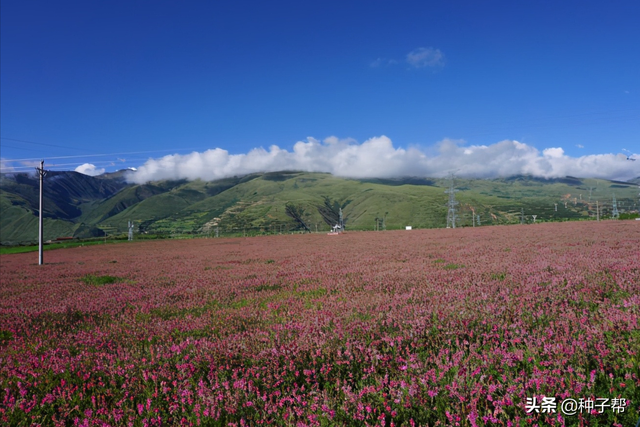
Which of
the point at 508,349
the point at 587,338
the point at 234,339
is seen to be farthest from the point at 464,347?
the point at 234,339

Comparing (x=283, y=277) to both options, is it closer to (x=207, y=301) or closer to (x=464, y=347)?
(x=207, y=301)

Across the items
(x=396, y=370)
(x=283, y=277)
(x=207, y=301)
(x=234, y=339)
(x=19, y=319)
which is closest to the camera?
(x=396, y=370)

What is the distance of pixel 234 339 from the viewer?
419cm

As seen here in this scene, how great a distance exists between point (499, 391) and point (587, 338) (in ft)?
4.62

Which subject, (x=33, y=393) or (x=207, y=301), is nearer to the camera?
(x=33, y=393)

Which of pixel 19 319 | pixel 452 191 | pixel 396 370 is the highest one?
pixel 452 191

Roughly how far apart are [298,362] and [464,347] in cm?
171

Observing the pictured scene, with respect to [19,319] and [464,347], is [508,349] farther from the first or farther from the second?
[19,319]

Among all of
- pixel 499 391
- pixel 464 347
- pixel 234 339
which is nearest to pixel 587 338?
pixel 464 347

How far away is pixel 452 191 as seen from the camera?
249ft

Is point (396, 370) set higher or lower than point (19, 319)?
higher

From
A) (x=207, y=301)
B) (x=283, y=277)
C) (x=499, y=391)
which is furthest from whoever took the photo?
(x=283, y=277)

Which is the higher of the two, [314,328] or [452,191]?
[452,191]

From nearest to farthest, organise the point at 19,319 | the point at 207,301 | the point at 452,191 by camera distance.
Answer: the point at 19,319 < the point at 207,301 < the point at 452,191
